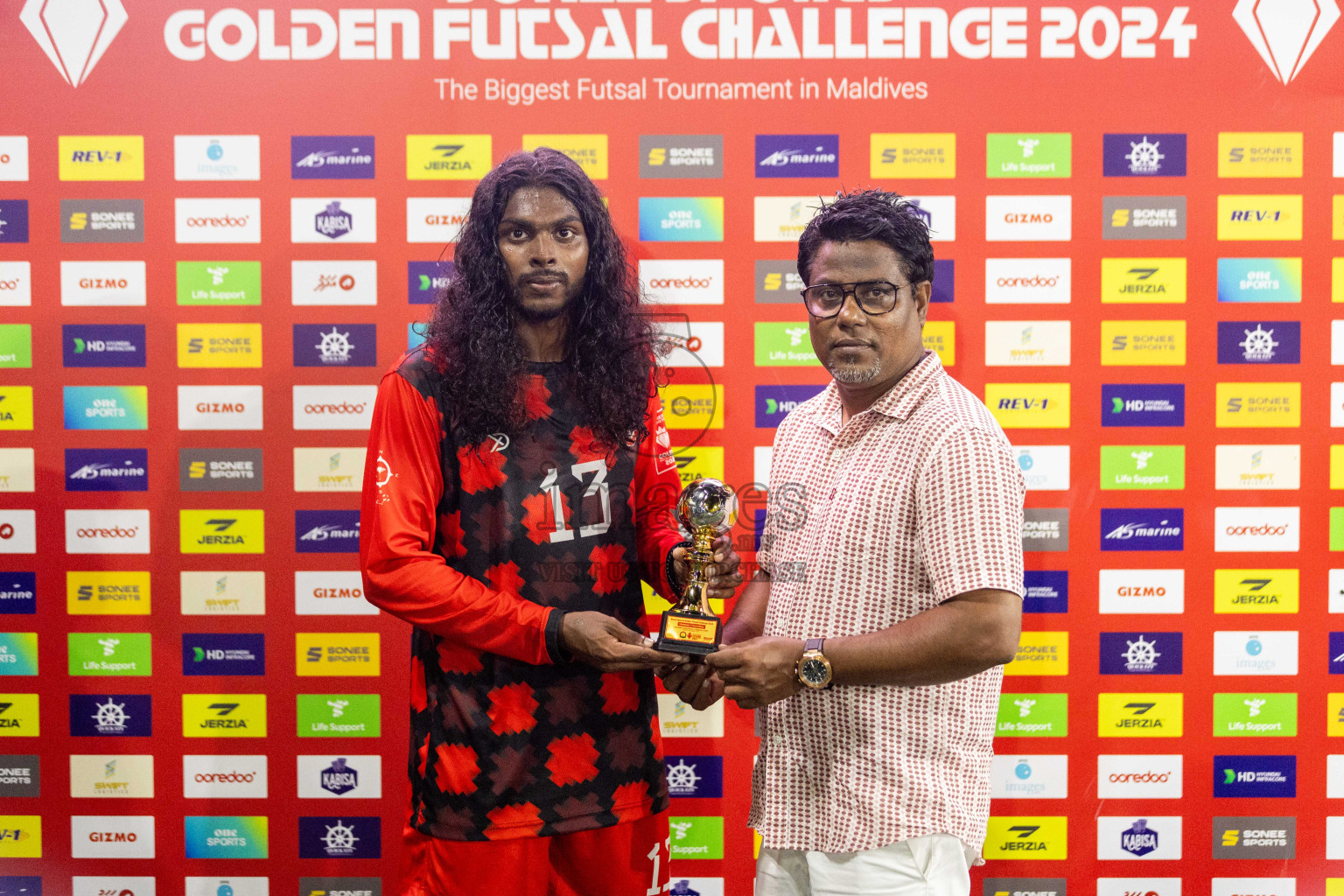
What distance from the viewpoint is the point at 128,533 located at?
8.85 feet

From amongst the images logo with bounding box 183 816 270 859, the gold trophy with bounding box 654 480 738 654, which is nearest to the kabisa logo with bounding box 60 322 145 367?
the images logo with bounding box 183 816 270 859

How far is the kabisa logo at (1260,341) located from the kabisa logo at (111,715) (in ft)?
12.1

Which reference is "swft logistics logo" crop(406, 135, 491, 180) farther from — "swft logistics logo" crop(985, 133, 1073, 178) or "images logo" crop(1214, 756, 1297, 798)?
"images logo" crop(1214, 756, 1297, 798)

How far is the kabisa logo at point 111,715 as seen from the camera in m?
2.73

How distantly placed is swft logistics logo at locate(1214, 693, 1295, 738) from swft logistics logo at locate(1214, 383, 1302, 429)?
0.89m

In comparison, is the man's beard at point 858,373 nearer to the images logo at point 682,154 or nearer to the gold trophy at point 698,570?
the gold trophy at point 698,570

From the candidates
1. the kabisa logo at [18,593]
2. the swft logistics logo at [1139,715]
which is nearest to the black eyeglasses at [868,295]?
the swft logistics logo at [1139,715]

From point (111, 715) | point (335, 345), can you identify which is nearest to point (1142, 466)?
point (335, 345)

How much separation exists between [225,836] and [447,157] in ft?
7.67

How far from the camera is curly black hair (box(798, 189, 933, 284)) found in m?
1.64

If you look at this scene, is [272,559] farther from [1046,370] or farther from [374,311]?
[1046,370]

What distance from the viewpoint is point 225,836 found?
2.75 metres

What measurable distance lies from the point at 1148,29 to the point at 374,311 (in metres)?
2.59

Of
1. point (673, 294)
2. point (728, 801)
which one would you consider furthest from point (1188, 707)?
point (673, 294)
